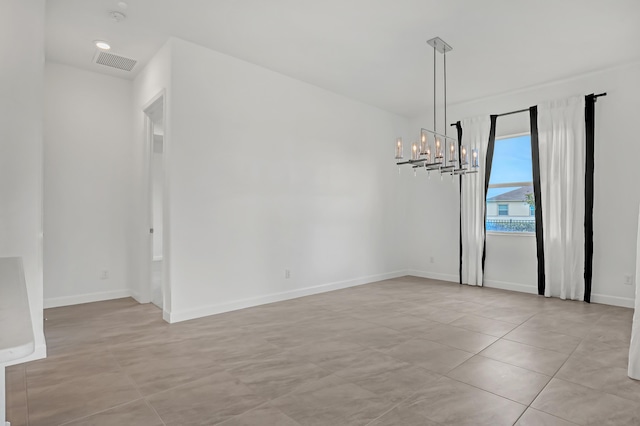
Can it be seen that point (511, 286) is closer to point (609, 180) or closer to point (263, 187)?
point (609, 180)

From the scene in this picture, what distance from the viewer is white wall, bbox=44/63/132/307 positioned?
4.36m

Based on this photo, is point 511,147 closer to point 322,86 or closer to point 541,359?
point 322,86

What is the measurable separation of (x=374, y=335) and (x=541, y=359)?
54.5 inches

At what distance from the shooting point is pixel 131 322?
3.74 metres

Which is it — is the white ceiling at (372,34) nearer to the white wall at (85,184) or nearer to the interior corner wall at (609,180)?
the interior corner wall at (609,180)

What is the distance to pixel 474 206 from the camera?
→ 567cm

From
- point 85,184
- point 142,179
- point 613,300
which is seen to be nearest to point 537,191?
point 613,300

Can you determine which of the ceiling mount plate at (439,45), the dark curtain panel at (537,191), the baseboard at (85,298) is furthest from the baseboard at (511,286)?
the baseboard at (85,298)

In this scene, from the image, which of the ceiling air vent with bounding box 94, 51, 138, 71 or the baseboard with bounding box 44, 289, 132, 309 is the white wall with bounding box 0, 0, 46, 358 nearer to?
the ceiling air vent with bounding box 94, 51, 138, 71

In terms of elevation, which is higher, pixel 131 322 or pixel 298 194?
pixel 298 194

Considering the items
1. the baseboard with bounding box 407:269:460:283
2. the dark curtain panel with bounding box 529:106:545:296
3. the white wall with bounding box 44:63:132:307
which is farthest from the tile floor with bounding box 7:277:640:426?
the baseboard with bounding box 407:269:460:283

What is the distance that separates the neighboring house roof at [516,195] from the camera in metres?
5.29

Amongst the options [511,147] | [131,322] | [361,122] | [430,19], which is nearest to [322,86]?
[361,122]

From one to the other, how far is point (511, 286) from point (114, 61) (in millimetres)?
6465
